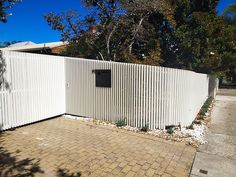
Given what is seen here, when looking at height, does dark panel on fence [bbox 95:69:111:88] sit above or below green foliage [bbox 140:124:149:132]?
above

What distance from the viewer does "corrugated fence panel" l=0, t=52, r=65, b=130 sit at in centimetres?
630

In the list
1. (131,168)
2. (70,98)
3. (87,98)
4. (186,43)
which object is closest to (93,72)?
(87,98)

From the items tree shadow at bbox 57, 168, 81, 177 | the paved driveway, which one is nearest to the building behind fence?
the paved driveway

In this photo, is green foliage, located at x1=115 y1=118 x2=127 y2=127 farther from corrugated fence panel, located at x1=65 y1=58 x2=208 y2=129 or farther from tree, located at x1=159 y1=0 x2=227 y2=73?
tree, located at x1=159 y1=0 x2=227 y2=73

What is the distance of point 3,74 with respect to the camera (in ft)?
20.0

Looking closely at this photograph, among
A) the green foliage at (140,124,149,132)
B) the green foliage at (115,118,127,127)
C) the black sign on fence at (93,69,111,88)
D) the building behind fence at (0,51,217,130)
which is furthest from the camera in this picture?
the black sign on fence at (93,69,111,88)

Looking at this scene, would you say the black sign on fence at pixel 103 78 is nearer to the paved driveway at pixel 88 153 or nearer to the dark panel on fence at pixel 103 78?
the dark panel on fence at pixel 103 78

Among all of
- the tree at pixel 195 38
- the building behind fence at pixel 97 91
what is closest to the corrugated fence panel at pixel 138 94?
the building behind fence at pixel 97 91

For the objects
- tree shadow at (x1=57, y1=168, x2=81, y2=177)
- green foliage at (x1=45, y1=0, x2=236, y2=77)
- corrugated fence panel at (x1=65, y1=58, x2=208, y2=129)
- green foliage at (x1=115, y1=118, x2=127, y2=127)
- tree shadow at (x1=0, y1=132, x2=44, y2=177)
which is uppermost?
green foliage at (x1=45, y1=0, x2=236, y2=77)

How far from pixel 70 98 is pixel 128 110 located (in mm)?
2715

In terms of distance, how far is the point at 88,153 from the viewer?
190 inches

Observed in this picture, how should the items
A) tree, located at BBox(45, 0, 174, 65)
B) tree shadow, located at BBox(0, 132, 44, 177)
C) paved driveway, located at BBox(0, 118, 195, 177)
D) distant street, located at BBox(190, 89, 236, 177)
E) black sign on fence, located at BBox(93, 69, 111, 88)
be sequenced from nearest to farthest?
tree shadow, located at BBox(0, 132, 44, 177)
paved driveway, located at BBox(0, 118, 195, 177)
distant street, located at BBox(190, 89, 236, 177)
black sign on fence, located at BBox(93, 69, 111, 88)
tree, located at BBox(45, 0, 174, 65)

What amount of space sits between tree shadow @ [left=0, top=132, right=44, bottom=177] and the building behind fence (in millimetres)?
2172

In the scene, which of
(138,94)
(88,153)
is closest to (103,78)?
(138,94)
